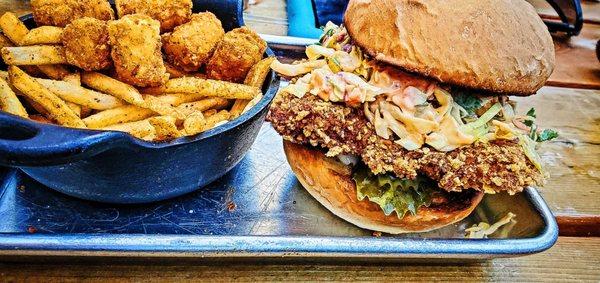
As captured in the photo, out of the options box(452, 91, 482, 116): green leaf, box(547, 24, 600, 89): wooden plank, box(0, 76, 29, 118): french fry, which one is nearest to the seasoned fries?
box(0, 76, 29, 118): french fry

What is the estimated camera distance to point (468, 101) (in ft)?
4.94

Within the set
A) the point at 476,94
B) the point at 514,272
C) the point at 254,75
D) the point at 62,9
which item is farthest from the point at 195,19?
the point at 514,272

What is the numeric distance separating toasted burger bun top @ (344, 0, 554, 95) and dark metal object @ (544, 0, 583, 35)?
9.23 ft

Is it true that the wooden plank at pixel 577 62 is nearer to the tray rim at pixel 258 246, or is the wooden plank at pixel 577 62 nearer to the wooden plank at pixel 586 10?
the wooden plank at pixel 586 10

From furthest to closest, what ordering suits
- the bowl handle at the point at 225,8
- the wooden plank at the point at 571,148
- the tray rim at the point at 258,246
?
the wooden plank at the point at 571,148 < the bowl handle at the point at 225,8 < the tray rim at the point at 258,246

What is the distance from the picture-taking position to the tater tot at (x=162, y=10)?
4.80 ft

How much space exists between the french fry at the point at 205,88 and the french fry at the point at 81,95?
11 centimetres

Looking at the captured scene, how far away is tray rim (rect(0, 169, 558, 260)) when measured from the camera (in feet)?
3.76

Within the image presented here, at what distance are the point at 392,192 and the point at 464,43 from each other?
20.0 inches

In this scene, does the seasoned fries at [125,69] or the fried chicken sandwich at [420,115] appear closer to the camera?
the seasoned fries at [125,69]

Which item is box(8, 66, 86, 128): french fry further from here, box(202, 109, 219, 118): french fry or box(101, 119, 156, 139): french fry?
box(202, 109, 219, 118): french fry

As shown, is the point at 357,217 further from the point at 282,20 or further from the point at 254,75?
the point at 282,20

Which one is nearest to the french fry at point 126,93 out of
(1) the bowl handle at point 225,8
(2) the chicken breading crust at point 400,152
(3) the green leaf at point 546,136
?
(2) the chicken breading crust at point 400,152

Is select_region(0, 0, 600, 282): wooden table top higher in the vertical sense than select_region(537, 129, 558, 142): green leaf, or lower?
lower
